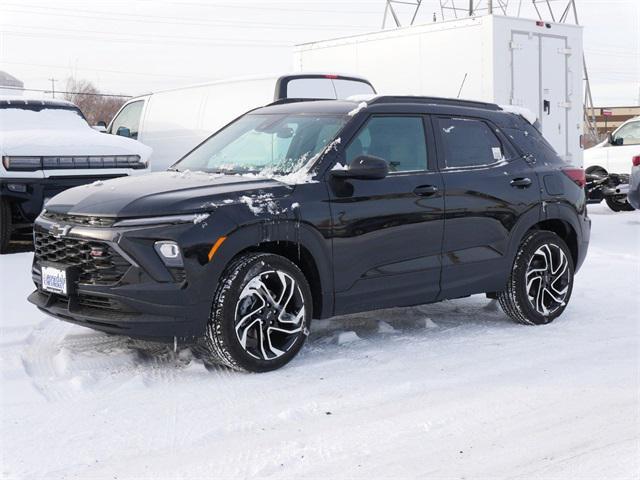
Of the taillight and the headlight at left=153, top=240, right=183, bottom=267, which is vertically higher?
the taillight

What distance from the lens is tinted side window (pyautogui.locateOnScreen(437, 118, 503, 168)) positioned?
6473mm

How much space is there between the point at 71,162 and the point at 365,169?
5.39 meters

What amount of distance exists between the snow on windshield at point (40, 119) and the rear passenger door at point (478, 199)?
662 centimetres

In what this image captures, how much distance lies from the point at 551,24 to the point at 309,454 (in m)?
12.3

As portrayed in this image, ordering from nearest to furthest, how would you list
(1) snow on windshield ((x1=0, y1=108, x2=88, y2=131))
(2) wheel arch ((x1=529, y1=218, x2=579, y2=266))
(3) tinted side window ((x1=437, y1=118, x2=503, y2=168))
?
(3) tinted side window ((x1=437, y1=118, x2=503, y2=168)) → (2) wheel arch ((x1=529, y1=218, x2=579, y2=266)) → (1) snow on windshield ((x1=0, y1=108, x2=88, y2=131))

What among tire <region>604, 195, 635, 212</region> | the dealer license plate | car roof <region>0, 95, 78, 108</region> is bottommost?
tire <region>604, 195, 635, 212</region>

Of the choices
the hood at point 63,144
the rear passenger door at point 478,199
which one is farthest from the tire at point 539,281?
the hood at point 63,144

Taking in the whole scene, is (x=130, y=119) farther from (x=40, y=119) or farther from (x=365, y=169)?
(x=365, y=169)

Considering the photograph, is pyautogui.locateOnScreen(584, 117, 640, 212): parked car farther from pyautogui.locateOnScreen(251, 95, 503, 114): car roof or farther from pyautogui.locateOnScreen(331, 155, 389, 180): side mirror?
pyautogui.locateOnScreen(331, 155, 389, 180): side mirror

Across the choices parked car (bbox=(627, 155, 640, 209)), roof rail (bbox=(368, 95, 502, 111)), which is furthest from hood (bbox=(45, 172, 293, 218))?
parked car (bbox=(627, 155, 640, 209))

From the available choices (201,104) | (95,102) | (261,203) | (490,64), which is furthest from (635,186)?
(95,102)

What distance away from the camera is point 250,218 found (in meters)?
5.24

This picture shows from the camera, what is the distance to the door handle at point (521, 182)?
6.73m

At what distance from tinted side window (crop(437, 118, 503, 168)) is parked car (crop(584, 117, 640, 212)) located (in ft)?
31.6
